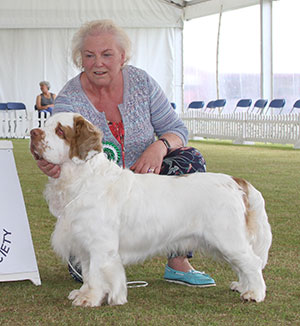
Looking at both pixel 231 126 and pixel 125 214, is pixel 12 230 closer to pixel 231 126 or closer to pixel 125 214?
pixel 125 214

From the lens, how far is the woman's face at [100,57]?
2.71 meters

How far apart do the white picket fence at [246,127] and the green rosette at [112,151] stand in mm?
8786

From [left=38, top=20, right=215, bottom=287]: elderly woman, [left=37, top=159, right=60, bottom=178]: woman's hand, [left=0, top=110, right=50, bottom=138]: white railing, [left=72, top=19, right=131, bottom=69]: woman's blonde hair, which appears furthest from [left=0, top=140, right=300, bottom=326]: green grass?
[left=0, top=110, right=50, bottom=138]: white railing

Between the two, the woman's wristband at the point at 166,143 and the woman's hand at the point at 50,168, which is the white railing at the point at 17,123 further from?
the woman's hand at the point at 50,168

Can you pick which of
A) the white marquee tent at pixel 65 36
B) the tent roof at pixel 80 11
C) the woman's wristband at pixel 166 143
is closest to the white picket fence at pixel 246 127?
the white marquee tent at pixel 65 36

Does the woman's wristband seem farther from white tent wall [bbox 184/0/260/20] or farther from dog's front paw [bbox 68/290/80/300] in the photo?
white tent wall [bbox 184/0/260/20]

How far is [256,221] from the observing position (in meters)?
2.30

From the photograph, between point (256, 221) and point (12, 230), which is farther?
point (12, 230)

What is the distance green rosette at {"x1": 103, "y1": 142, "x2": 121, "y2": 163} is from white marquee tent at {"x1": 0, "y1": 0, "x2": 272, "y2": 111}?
14.4 metres

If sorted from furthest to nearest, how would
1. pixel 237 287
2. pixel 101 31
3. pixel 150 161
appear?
pixel 101 31
pixel 150 161
pixel 237 287

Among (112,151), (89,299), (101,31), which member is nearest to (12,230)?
(89,299)

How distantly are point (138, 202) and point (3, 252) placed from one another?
689 millimetres

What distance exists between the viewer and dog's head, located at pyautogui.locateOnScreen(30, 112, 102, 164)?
83.0 inches

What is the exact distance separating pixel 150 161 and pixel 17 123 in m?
12.2
